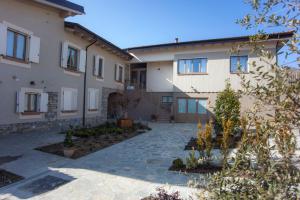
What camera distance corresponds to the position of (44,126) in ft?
41.7

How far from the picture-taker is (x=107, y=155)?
847 centimetres

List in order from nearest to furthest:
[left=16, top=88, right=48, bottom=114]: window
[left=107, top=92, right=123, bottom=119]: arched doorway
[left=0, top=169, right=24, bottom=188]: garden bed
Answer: [left=0, top=169, right=24, bottom=188]: garden bed → [left=16, top=88, right=48, bottom=114]: window → [left=107, top=92, right=123, bottom=119]: arched doorway

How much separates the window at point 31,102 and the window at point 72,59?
3.24 metres

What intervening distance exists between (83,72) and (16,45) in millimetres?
5151

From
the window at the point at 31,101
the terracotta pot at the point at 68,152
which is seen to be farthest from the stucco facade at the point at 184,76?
the terracotta pot at the point at 68,152

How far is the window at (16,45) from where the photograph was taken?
420 inches

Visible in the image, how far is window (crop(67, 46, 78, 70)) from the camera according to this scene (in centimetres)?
1475

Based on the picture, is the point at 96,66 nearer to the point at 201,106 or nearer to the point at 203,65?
the point at 203,65

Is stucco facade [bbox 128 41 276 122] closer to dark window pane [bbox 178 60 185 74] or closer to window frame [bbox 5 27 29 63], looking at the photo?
dark window pane [bbox 178 60 185 74]

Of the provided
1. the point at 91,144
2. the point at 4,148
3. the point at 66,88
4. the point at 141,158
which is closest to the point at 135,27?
the point at 66,88

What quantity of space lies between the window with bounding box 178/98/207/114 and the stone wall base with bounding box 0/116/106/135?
7.73 meters

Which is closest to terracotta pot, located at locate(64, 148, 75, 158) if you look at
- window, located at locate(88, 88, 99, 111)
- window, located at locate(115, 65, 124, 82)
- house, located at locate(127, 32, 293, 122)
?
window, located at locate(88, 88, 99, 111)

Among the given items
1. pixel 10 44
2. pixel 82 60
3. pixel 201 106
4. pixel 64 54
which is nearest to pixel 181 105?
pixel 201 106

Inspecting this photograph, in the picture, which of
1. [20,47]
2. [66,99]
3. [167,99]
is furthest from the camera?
[167,99]
